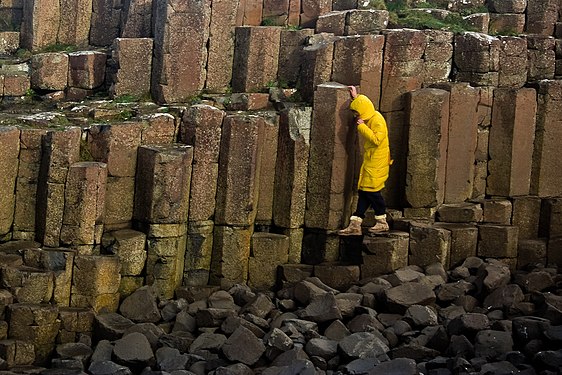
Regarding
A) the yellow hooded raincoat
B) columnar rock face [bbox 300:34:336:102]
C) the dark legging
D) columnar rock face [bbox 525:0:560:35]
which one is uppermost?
columnar rock face [bbox 525:0:560:35]

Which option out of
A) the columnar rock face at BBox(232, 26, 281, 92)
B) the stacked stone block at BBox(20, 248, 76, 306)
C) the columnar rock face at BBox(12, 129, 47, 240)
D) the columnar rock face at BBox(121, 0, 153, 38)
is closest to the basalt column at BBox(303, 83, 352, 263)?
the columnar rock face at BBox(232, 26, 281, 92)

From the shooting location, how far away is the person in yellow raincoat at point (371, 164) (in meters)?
19.7

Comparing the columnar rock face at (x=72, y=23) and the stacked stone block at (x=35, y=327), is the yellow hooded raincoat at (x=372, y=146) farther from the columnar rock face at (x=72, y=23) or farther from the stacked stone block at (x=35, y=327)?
the columnar rock face at (x=72, y=23)

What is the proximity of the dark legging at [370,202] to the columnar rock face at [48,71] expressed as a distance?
5.83 meters

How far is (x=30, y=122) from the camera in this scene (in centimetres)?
1927

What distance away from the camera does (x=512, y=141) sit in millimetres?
21188

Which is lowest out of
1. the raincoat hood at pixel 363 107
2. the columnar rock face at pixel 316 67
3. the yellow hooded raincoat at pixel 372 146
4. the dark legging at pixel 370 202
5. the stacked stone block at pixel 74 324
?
A: the stacked stone block at pixel 74 324

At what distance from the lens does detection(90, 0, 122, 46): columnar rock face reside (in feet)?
74.9

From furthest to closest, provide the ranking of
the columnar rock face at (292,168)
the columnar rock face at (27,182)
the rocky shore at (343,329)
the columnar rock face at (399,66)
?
the columnar rock face at (399,66)
the columnar rock face at (292,168)
the columnar rock face at (27,182)
the rocky shore at (343,329)

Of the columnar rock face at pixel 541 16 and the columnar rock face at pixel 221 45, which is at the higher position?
the columnar rock face at pixel 541 16

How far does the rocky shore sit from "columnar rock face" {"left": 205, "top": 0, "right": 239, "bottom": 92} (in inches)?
154

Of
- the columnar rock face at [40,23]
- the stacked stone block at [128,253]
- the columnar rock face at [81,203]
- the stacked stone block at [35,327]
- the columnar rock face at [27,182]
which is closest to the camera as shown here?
the stacked stone block at [35,327]

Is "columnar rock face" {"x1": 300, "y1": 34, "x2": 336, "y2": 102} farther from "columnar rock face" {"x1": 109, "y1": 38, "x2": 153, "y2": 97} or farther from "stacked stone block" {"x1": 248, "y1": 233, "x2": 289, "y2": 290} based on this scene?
"columnar rock face" {"x1": 109, "y1": 38, "x2": 153, "y2": 97}

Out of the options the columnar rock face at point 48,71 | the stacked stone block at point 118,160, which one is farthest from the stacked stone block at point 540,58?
the columnar rock face at point 48,71
